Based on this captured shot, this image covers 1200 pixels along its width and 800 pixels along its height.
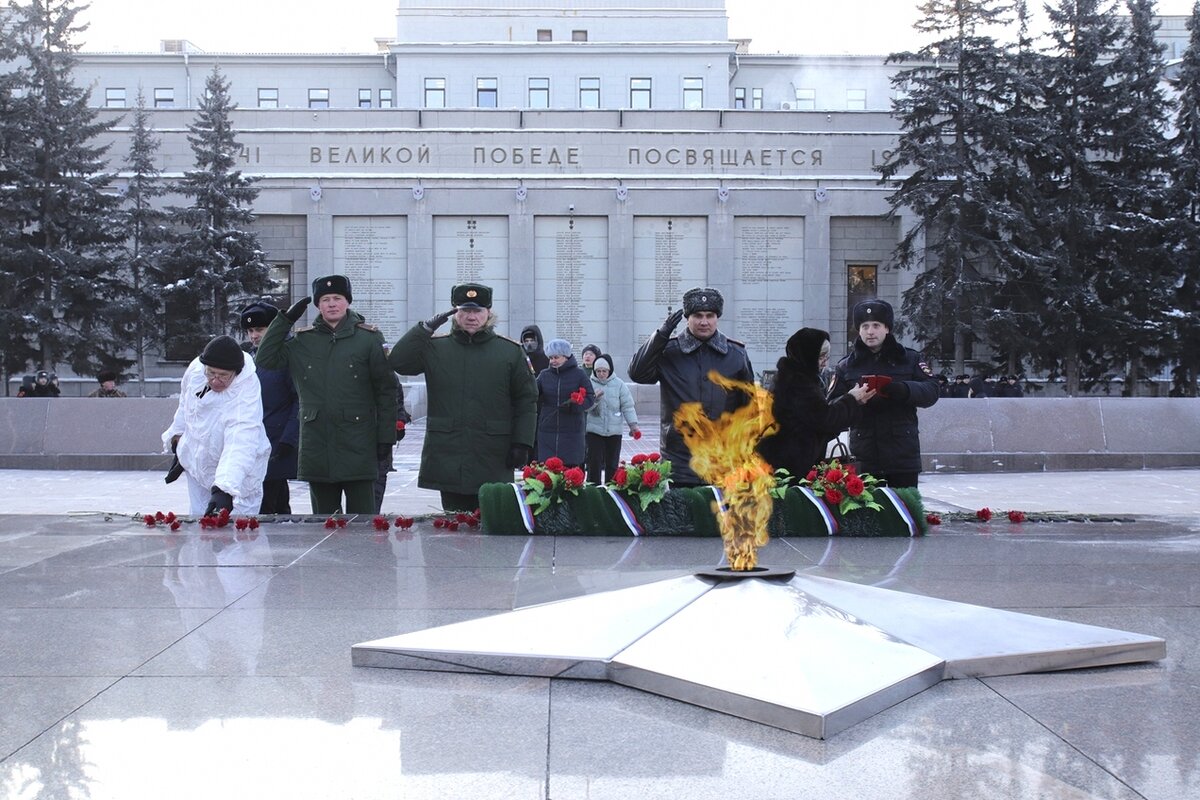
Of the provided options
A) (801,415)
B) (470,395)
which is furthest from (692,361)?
(470,395)

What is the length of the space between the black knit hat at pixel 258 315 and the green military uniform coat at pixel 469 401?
48.9 inches

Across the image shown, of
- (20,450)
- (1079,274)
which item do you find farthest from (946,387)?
(20,450)

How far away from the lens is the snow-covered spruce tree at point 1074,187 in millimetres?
28641

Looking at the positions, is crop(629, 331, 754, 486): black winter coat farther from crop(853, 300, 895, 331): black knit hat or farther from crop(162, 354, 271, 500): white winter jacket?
crop(162, 354, 271, 500): white winter jacket

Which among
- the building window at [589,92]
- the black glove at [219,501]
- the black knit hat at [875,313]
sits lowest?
the black glove at [219,501]

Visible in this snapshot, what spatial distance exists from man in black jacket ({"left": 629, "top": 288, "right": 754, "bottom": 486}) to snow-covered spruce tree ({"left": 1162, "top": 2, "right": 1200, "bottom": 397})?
24673 millimetres

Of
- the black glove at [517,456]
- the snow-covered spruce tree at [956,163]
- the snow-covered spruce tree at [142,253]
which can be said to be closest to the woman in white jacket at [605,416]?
the black glove at [517,456]

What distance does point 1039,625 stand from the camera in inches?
159

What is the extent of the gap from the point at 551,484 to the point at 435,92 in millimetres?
40071

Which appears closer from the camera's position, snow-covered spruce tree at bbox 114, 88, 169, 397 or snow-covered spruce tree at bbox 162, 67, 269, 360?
snow-covered spruce tree at bbox 162, 67, 269, 360

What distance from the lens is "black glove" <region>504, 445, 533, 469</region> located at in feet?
22.1

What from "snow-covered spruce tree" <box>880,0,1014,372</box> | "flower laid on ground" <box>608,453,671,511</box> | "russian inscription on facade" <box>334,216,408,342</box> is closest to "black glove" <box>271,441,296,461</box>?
"flower laid on ground" <box>608,453,671,511</box>

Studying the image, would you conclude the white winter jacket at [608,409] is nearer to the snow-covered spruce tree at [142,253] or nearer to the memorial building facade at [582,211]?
the memorial building facade at [582,211]

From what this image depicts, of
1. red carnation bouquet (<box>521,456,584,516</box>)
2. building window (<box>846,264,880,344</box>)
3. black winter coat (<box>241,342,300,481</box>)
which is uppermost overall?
building window (<box>846,264,880,344</box>)
